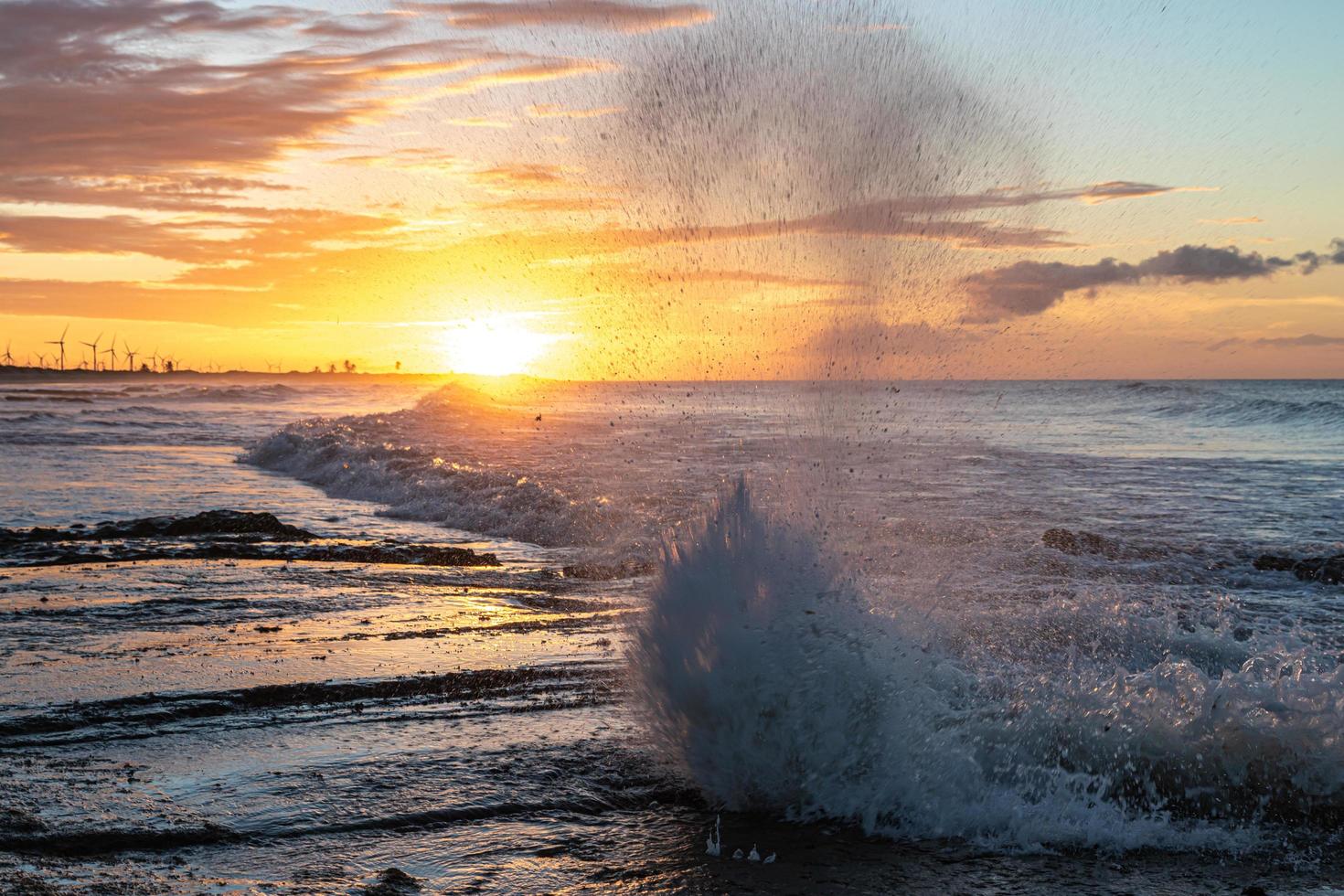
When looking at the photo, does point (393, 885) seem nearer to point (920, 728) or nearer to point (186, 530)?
point (920, 728)

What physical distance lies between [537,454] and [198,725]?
23674mm

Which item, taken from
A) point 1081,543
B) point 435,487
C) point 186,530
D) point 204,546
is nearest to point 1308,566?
point 1081,543

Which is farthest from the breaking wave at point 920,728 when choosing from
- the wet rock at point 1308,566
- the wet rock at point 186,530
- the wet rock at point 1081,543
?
the wet rock at point 186,530

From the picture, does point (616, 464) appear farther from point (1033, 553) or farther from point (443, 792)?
point (443, 792)

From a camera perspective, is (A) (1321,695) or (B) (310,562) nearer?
(A) (1321,695)

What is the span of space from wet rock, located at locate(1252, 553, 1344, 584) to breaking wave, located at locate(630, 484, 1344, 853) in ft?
25.9

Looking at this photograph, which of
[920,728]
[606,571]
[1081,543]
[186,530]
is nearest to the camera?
[920,728]

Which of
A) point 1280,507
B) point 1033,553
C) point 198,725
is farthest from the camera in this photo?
point 1280,507

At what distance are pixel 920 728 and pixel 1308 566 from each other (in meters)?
10.5

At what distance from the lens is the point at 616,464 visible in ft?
88.2

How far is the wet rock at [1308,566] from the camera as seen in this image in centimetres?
1273

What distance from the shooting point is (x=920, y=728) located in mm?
Result: 5344

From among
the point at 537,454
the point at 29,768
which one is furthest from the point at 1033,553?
the point at 537,454

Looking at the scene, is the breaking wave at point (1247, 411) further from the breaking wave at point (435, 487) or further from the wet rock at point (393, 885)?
the wet rock at point (393, 885)
